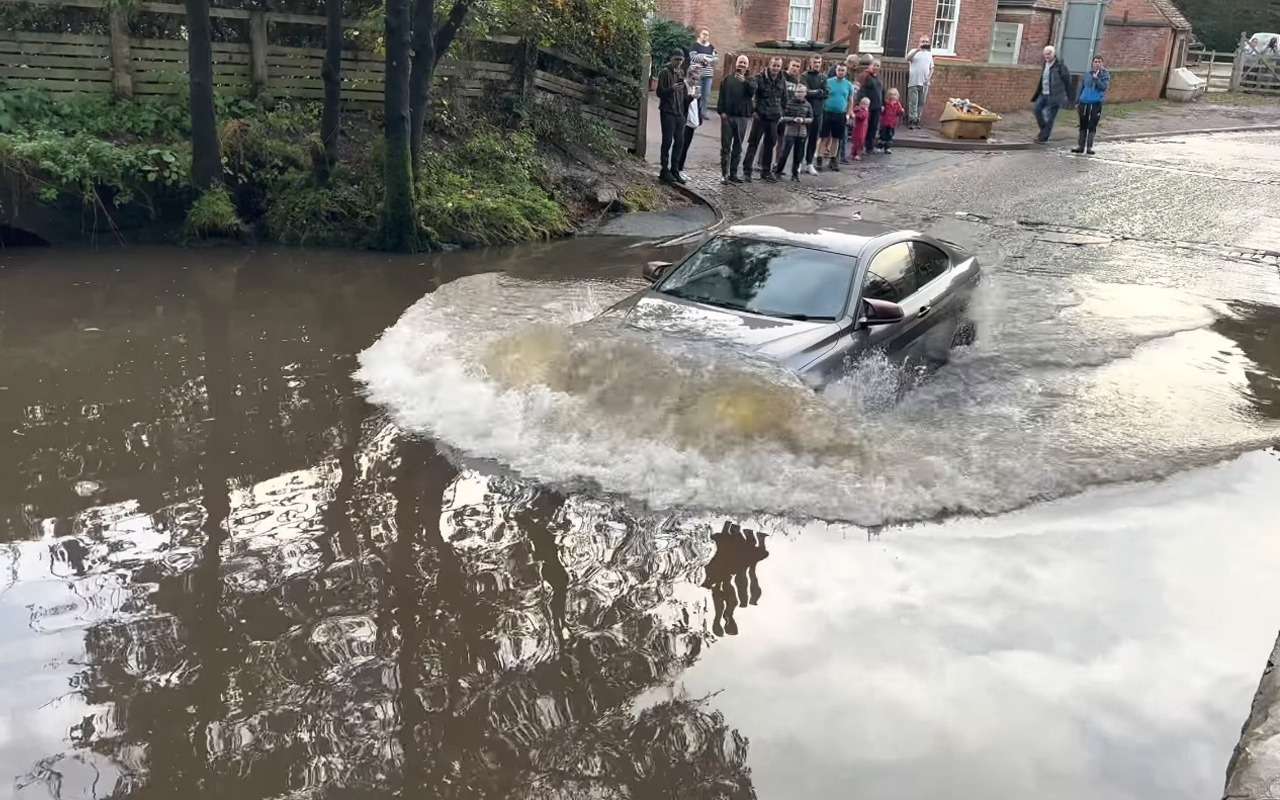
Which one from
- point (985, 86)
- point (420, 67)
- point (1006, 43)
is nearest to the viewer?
point (420, 67)

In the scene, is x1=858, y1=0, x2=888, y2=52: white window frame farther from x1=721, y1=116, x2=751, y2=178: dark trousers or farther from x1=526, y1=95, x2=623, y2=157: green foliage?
x1=526, y1=95, x2=623, y2=157: green foliage

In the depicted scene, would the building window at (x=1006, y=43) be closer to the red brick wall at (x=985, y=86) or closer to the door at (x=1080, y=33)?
the door at (x=1080, y=33)

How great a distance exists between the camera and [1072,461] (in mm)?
7129

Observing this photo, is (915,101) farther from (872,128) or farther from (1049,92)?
(872,128)

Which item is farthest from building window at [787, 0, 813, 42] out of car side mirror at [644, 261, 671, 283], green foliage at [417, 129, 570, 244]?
car side mirror at [644, 261, 671, 283]

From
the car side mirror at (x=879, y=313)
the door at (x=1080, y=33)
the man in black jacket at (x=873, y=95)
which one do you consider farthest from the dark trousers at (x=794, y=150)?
the door at (x=1080, y=33)

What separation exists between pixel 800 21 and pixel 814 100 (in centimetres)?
1123

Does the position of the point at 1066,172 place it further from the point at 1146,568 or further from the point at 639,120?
the point at 1146,568

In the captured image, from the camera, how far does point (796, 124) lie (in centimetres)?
1855

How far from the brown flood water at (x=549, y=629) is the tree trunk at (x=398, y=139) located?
226 inches

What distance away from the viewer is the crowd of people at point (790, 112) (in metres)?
17.2

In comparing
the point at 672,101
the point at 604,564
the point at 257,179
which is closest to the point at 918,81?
the point at 672,101

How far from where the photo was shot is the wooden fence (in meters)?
13.2

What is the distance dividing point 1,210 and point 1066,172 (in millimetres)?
17452
